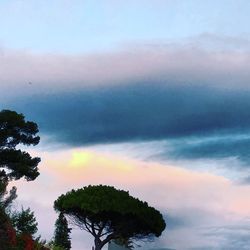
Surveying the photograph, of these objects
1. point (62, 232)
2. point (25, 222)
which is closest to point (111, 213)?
point (62, 232)

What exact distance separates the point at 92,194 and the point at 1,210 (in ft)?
130

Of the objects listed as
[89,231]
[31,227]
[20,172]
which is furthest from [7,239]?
[89,231]

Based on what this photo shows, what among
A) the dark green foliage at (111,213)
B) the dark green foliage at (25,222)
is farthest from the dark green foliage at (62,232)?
the dark green foliage at (25,222)

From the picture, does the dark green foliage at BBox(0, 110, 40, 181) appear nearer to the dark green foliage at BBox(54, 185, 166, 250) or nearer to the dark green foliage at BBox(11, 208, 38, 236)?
the dark green foliage at BBox(54, 185, 166, 250)

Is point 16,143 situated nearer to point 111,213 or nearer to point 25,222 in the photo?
point 111,213

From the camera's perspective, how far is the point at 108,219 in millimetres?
71625

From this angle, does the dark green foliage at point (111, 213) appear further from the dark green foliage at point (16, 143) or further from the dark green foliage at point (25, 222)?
the dark green foliage at point (25, 222)

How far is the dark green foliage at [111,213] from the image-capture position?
70.5 meters

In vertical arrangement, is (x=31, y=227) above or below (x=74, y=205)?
below

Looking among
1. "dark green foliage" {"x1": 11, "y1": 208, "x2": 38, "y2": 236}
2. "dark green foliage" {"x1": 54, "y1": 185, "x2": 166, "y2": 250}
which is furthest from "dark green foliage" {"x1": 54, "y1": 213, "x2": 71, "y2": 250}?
"dark green foliage" {"x1": 11, "y1": 208, "x2": 38, "y2": 236}

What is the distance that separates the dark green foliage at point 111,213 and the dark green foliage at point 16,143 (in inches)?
234

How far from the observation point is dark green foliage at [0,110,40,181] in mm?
67562

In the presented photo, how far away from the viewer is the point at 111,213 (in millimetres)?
70688

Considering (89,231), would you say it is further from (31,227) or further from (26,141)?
(31,227)
